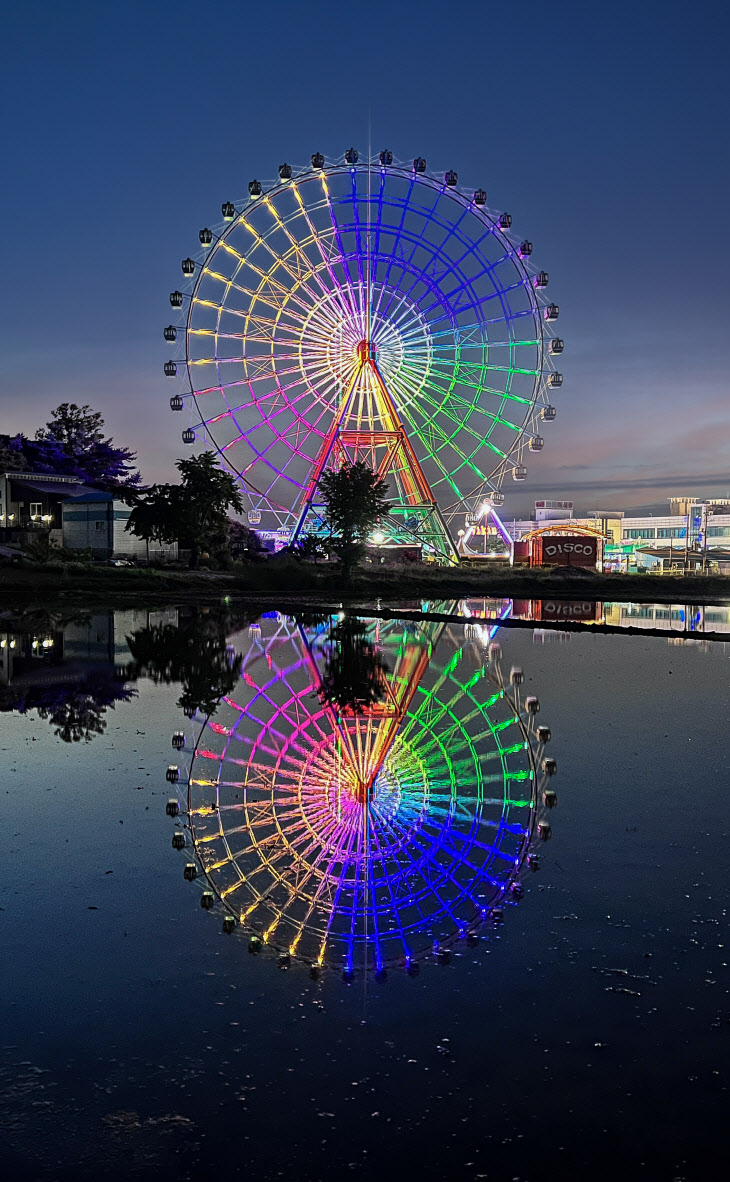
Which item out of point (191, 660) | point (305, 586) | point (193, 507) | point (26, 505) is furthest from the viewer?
point (26, 505)

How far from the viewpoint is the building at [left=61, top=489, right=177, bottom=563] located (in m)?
64.5

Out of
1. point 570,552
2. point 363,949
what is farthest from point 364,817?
point 570,552

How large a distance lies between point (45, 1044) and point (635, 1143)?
278cm

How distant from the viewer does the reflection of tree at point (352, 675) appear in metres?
14.5

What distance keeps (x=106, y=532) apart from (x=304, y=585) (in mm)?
20934

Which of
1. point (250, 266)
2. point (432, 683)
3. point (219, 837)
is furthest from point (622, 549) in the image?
point (219, 837)

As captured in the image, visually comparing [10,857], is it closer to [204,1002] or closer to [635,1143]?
[204,1002]

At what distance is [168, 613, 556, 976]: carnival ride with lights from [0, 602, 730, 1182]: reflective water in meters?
0.04

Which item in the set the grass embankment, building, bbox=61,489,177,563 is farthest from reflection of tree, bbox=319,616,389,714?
building, bbox=61,489,177,563

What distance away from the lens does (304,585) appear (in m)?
50.2

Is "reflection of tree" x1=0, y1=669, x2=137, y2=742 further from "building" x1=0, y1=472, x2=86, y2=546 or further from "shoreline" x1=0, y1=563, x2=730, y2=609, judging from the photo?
"building" x1=0, y1=472, x2=86, y2=546

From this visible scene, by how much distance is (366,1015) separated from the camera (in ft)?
16.4

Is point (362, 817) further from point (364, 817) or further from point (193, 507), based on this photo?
point (193, 507)

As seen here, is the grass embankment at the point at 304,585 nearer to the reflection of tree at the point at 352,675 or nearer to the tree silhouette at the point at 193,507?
the tree silhouette at the point at 193,507
